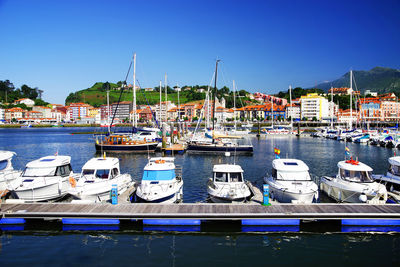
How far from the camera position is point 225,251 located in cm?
1484

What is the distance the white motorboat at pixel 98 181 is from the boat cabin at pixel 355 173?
1495cm

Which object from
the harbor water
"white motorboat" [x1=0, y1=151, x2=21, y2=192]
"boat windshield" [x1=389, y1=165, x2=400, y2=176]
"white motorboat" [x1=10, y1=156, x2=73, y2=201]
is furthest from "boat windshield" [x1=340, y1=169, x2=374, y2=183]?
"white motorboat" [x1=0, y1=151, x2=21, y2=192]

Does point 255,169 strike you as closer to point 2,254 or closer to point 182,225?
point 182,225

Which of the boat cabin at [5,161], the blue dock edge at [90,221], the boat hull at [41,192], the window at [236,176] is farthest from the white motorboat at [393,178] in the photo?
the boat cabin at [5,161]

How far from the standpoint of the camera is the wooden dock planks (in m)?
16.9

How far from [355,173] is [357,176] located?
224 millimetres

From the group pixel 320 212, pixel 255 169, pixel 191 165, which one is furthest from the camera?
pixel 191 165

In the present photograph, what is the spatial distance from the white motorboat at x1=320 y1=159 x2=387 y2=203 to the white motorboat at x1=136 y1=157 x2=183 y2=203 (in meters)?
10.6

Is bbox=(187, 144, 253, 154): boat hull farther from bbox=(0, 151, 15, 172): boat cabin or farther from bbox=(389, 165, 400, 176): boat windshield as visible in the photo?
bbox=(0, 151, 15, 172): boat cabin

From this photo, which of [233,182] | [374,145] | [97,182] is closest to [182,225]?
[233,182]

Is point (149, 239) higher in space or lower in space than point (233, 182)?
lower

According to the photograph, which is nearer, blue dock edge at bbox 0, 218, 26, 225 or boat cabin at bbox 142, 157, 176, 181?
blue dock edge at bbox 0, 218, 26, 225

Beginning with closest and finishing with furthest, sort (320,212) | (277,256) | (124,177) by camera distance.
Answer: (277,256), (320,212), (124,177)

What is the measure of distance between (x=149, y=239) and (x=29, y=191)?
367 inches
